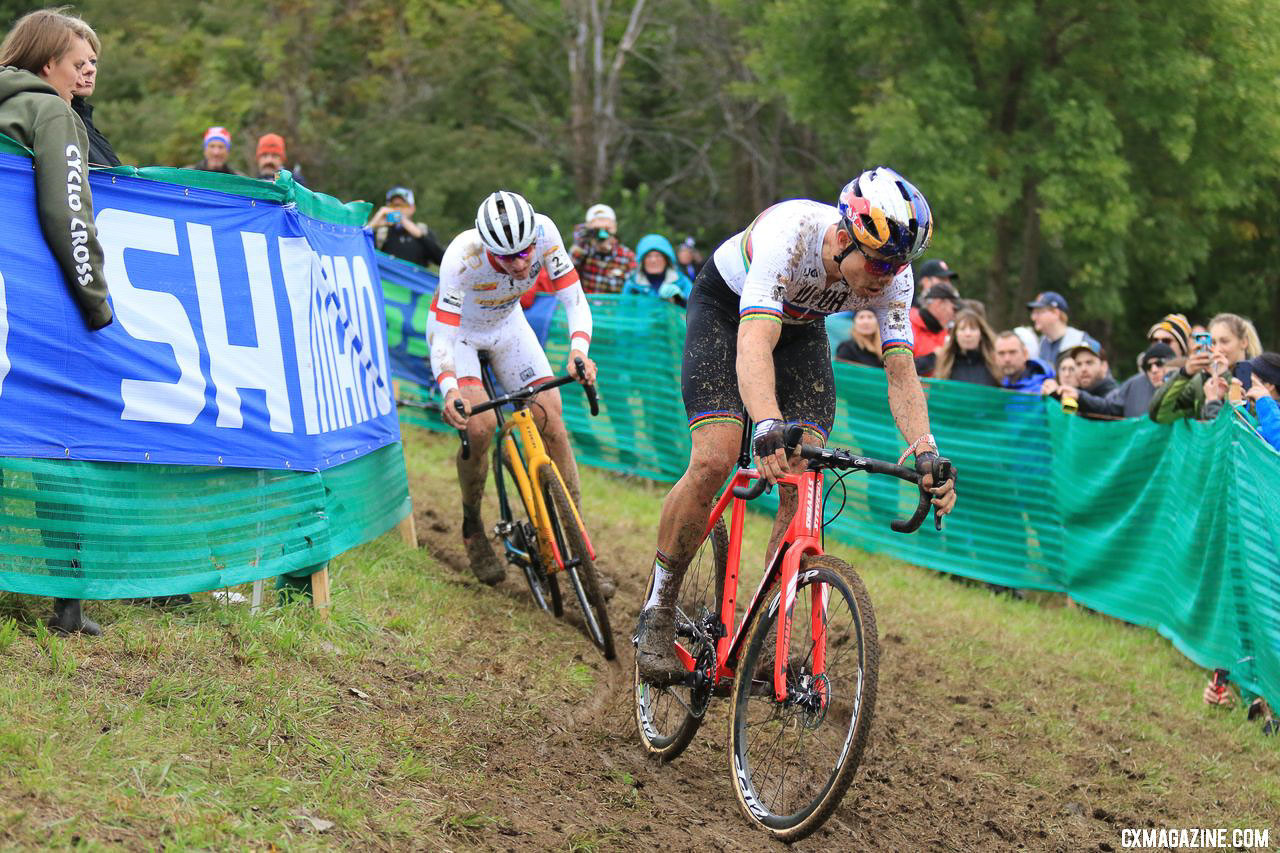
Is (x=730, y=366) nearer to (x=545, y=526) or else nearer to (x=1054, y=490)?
(x=545, y=526)

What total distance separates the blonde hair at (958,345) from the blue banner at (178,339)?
583 cm

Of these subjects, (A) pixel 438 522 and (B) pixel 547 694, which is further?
(A) pixel 438 522

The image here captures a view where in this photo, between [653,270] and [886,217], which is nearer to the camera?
[886,217]

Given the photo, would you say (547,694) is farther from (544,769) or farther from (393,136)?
(393,136)

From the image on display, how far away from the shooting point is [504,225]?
294 inches

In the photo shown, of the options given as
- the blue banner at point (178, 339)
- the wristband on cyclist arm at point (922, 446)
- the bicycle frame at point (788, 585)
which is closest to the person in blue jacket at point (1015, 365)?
the blue banner at point (178, 339)

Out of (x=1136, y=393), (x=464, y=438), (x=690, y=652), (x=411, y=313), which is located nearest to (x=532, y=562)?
(x=464, y=438)

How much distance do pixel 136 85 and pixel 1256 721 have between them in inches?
1258

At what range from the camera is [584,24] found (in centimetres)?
2852

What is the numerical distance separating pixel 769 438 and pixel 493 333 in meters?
3.89

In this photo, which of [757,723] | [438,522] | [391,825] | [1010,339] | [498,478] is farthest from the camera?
[1010,339]

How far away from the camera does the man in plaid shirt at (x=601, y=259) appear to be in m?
14.4

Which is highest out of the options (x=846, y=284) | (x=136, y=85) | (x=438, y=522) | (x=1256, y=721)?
(x=136, y=85)

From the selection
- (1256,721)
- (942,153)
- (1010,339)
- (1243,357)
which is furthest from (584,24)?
(1256,721)
